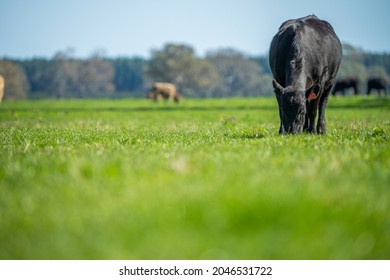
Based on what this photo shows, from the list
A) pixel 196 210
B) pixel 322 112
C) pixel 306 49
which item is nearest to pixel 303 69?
pixel 306 49

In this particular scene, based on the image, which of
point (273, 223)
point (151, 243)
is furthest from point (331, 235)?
point (151, 243)

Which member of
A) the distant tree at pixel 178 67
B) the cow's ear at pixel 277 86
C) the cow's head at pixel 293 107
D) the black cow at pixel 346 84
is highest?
the distant tree at pixel 178 67

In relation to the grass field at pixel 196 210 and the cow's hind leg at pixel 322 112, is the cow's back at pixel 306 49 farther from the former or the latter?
the grass field at pixel 196 210

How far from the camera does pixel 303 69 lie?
36.8ft

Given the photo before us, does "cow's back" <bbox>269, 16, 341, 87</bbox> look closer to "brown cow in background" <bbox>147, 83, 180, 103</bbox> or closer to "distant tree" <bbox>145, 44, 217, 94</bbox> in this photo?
"brown cow in background" <bbox>147, 83, 180, 103</bbox>

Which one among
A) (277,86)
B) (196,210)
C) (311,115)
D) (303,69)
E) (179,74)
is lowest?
(196,210)

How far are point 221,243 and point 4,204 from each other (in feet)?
7.34

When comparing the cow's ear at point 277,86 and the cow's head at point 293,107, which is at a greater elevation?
the cow's ear at point 277,86

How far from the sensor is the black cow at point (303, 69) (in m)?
10.6

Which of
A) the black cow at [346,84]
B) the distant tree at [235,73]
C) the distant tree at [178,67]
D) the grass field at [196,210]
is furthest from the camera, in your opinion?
the distant tree at [235,73]

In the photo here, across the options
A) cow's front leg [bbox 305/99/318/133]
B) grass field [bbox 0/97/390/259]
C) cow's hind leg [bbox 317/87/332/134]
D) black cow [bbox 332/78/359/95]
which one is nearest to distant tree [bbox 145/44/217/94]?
black cow [bbox 332/78/359/95]

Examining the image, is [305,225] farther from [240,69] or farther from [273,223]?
[240,69]

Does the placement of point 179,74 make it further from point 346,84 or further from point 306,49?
point 306,49

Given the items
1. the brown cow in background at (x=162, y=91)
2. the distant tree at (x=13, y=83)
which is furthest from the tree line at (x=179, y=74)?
the brown cow in background at (x=162, y=91)
